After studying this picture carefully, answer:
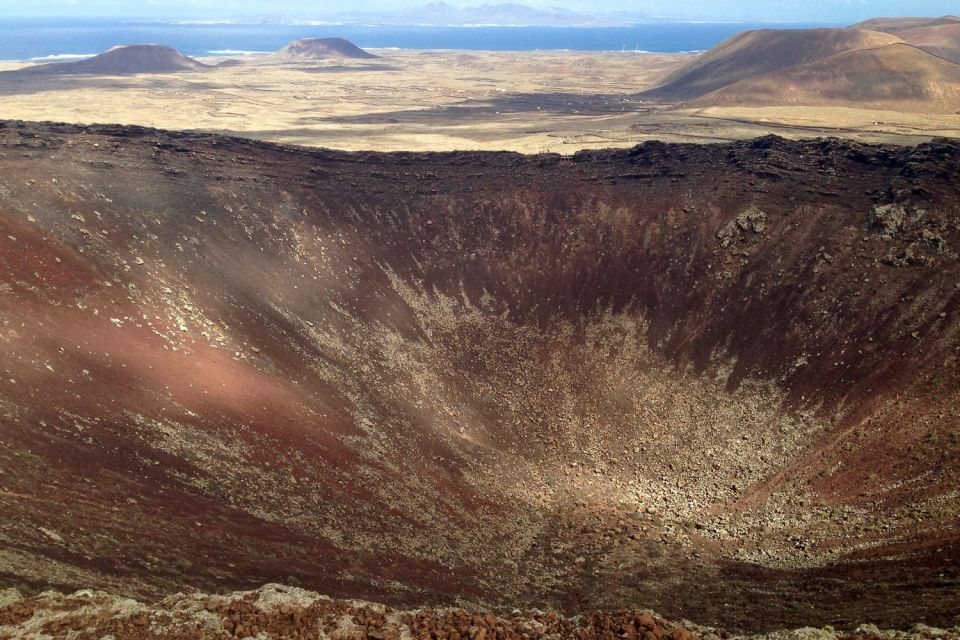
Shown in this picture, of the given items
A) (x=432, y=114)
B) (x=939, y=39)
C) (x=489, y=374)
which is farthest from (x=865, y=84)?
(x=489, y=374)

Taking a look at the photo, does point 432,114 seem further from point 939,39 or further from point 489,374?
point 939,39

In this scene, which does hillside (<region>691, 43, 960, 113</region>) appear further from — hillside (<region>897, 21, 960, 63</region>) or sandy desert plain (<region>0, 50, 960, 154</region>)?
hillside (<region>897, 21, 960, 63</region>)

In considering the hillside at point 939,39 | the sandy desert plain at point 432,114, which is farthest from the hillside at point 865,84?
the hillside at point 939,39

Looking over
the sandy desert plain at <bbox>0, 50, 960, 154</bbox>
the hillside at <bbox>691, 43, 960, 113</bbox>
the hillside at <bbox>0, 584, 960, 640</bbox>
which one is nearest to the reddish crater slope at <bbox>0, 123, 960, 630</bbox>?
the hillside at <bbox>0, 584, 960, 640</bbox>

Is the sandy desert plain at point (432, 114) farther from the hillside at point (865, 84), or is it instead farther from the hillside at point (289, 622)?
the hillside at point (289, 622)

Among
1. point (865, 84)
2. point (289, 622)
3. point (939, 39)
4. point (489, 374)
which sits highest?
point (939, 39)

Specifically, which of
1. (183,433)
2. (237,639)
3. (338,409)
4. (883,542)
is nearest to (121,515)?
(183,433)
